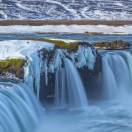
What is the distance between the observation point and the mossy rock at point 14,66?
18953mm

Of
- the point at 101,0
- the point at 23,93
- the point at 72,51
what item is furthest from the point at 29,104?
the point at 101,0

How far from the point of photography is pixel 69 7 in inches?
4023

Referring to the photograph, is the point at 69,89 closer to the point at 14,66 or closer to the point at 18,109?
the point at 14,66

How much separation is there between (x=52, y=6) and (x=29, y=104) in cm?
8627

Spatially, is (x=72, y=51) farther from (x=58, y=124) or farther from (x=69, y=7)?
(x=69, y=7)

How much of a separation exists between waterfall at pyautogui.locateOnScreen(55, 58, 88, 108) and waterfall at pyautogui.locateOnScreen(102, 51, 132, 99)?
5.64ft

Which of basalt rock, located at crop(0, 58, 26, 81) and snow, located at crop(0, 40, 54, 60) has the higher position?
snow, located at crop(0, 40, 54, 60)

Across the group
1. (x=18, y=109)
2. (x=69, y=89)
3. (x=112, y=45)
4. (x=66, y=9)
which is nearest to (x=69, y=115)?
(x=69, y=89)

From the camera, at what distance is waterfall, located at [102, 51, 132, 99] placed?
75.0 ft

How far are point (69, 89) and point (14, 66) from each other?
117 inches

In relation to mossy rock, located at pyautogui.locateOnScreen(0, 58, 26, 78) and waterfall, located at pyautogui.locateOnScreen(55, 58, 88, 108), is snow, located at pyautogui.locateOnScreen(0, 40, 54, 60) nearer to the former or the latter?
mossy rock, located at pyautogui.locateOnScreen(0, 58, 26, 78)

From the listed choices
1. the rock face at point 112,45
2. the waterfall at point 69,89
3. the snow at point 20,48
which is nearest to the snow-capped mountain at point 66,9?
the rock face at point 112,45

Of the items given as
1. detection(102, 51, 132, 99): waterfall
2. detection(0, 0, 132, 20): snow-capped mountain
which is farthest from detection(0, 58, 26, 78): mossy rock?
detection(0, 0, 132, 20): snow-capped mountain

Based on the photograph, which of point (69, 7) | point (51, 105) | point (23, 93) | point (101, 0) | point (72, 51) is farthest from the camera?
point (101, 0)
